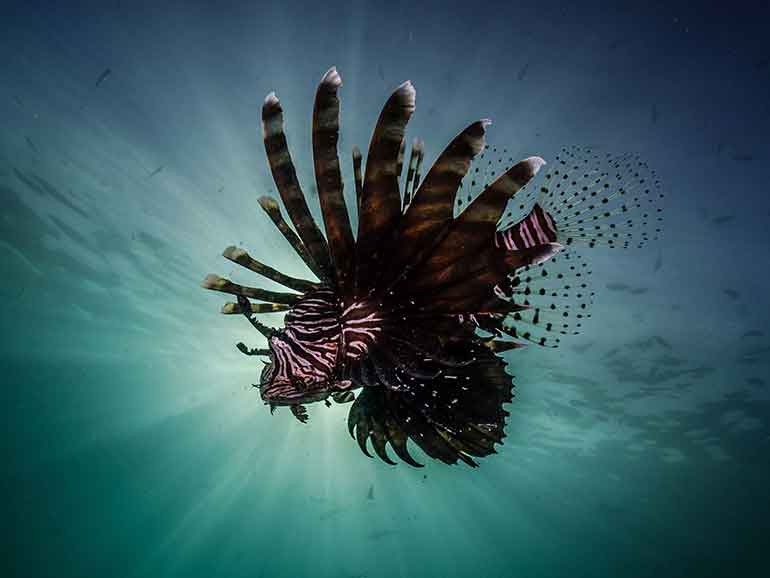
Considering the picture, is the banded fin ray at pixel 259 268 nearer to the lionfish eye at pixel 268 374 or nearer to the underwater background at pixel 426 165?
the lionfish eye at pixel 268 374

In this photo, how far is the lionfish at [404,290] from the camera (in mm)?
1716

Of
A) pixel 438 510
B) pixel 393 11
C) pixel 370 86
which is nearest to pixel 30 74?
pixel 370 86

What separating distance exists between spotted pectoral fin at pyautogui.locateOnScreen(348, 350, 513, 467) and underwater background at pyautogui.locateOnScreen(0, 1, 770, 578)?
686 centimetres

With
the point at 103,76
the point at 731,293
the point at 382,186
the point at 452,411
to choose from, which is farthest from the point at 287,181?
the point at 731,293

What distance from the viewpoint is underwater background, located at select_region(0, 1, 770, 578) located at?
292 inches

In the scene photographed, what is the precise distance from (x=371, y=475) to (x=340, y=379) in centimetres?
4809

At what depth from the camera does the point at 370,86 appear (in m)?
8.40

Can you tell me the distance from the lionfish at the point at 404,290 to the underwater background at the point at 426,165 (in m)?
6.02

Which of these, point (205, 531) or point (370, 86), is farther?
point (205, 531)

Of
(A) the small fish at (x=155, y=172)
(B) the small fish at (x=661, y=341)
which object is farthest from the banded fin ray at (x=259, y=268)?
(B) the small fish at (x=661, y=341)

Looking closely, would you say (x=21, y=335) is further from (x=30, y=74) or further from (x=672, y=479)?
(x=672, y=479)

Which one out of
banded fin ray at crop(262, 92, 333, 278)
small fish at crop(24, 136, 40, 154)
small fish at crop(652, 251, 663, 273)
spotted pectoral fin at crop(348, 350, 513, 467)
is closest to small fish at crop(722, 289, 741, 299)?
small fish at crop(652, 251, 663, 273)

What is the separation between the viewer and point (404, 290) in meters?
2.12

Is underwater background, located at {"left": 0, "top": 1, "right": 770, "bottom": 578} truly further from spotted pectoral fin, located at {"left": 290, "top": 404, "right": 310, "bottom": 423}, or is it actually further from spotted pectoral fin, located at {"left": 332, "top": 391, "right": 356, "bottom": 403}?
spotted pectoral fin, located at {"left": 290, "top": 404, "right": 310, "bottom": 423}
